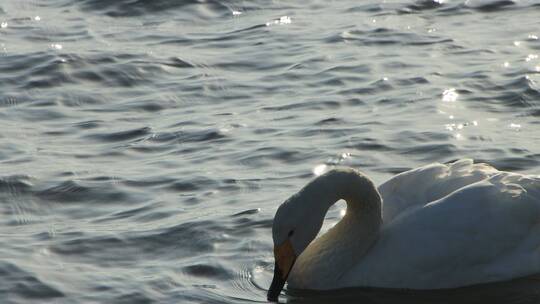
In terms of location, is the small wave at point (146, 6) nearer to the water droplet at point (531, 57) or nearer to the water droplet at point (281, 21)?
the water droplet at point (281, 21)

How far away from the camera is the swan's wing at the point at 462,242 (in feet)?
29.0

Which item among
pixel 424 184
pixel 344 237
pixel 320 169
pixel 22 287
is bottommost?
pixel 320 169

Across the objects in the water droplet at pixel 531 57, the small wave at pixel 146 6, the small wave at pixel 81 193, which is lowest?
the small wave at pixel 146 6

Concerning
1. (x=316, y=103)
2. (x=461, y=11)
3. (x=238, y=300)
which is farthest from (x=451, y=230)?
(x=461, y=11)

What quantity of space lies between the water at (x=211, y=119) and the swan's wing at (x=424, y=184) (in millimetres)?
831

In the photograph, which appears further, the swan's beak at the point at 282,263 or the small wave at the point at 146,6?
the small wave at the point at 146,6

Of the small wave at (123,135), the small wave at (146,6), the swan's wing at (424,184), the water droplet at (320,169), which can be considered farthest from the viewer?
the small wave at (146,6)

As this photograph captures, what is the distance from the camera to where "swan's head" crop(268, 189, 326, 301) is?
27.9 ft

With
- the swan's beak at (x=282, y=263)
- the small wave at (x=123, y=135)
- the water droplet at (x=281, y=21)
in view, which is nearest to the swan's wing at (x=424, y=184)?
the swan's beak at (x=282, y=263)

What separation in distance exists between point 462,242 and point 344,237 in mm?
797

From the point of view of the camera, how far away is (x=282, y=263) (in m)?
8.59

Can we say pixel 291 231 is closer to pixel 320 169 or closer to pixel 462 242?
pixel 462 242

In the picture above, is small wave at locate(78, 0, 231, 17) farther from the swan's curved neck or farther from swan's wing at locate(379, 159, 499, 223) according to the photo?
the swan's curved neck

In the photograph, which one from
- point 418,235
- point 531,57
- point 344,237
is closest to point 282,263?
point 344,237
